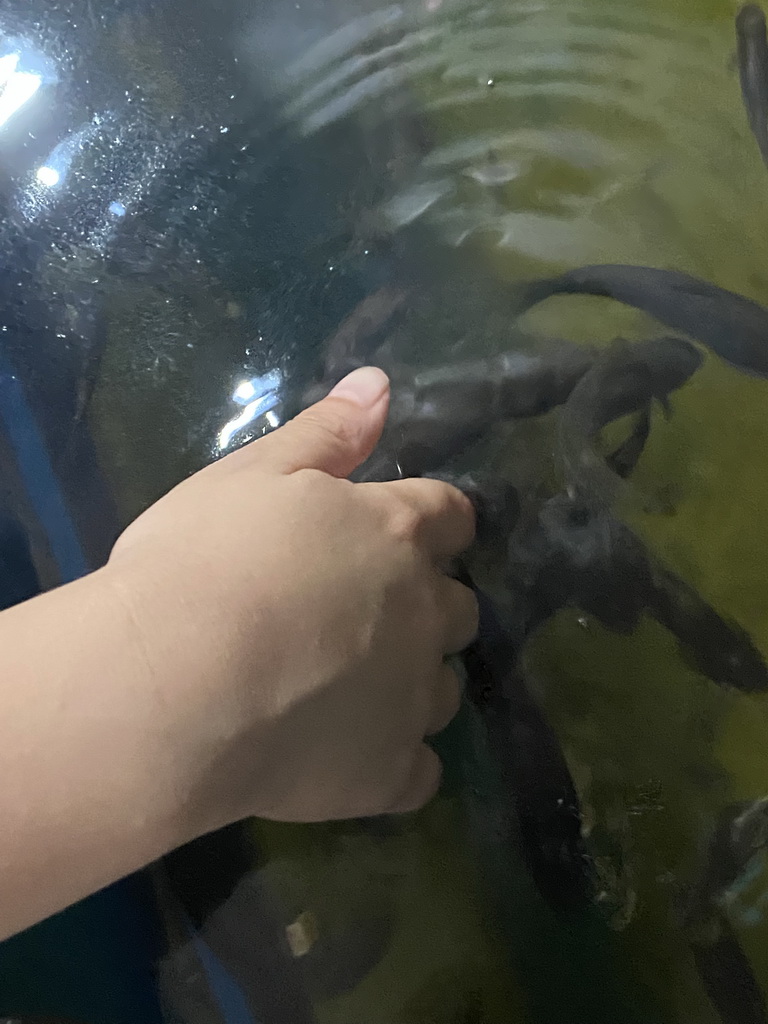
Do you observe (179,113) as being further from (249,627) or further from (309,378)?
(249,627)

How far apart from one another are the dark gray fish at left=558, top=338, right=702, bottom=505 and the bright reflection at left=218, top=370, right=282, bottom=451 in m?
0.24

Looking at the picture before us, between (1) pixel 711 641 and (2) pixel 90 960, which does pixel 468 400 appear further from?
(2) pixel 90 960

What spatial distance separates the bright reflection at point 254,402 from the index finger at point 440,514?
0.15 m

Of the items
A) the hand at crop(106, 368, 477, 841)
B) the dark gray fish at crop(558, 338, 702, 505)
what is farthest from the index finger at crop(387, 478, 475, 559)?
the dark gray fish at crop(558, 338, 702, 505)

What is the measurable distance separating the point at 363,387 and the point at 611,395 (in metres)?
0.22

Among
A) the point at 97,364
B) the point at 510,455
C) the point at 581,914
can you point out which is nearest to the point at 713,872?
the point at 581,914

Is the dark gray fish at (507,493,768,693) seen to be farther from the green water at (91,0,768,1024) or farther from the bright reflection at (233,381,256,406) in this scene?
the bright reflection at (233,381,256,406)

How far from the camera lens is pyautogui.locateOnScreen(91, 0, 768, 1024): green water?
60cm

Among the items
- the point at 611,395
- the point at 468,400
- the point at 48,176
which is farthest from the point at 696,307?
the point at 48,176

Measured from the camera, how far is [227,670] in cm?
41

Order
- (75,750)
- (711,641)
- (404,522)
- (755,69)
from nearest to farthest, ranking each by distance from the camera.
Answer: (75,750)
(404,522)
(711,641)
(755,69)

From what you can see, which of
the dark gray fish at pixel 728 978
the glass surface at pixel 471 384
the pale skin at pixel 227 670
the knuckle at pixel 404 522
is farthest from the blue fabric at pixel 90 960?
the dark gray fish at pixel 728 978

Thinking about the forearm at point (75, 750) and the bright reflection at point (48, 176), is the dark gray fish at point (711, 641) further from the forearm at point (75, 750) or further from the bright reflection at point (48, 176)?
the bright reflection at point (48, 176)

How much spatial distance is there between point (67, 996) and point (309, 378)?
491 mm
